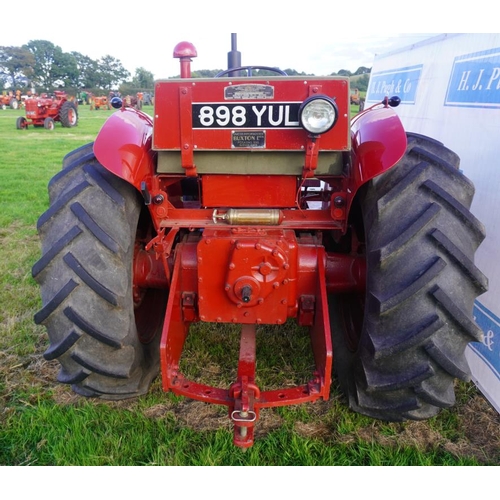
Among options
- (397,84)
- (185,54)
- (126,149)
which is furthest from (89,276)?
(397,84)

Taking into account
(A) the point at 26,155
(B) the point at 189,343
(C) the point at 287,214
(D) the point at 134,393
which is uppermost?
(C) the point at 287,214

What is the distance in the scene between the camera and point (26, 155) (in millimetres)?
11891

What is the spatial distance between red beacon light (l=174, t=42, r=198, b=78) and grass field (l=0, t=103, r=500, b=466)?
71.7 inches

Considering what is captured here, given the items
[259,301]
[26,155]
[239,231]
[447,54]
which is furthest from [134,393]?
[26,155]

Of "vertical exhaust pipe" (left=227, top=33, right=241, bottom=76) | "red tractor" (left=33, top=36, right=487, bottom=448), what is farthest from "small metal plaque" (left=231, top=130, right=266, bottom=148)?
"vertical exhaust pipe" (left=227, top=33, right=241, bottom=76)

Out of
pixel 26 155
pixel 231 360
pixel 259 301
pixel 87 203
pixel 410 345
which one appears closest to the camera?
pixel 410 345

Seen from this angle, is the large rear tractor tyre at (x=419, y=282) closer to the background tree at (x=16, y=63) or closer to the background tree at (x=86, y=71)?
the background tree at (x=16, y=63)

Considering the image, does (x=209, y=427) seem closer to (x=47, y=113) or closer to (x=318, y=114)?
(x=318, y=114)

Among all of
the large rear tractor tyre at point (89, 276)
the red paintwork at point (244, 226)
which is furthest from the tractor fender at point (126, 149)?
the large rear tractor tyre at point (89, 276)

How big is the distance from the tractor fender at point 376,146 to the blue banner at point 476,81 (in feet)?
4.02

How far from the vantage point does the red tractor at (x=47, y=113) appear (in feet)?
61.8

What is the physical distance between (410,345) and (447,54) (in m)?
3.08

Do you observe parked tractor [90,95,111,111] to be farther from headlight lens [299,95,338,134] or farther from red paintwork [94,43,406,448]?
headlight lens [299,95,338,134]

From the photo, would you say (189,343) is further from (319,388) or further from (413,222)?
(413,222)
